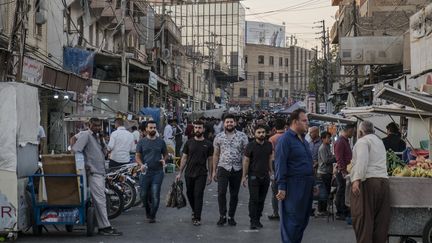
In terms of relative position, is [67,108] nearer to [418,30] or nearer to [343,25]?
[418,30]

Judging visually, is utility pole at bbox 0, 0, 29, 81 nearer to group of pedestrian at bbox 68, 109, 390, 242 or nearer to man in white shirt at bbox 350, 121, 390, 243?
group of pedestrian at bbox 68, 109, 390, 242

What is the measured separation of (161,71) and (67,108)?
24980 millimetres

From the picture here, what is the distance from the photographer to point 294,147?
8273 millimetres

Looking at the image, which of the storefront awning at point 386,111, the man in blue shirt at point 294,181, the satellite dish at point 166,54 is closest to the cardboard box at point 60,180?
the man in blue shirt at point 294,181

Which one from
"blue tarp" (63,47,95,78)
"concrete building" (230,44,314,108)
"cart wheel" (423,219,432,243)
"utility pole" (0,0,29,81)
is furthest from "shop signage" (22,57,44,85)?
"concrete building" (230,44,314,108)

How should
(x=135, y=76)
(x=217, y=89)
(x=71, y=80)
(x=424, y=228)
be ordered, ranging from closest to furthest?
(x=424, y=228), (x=71, y=80), (x=135, y=76), (x=217, y=89)

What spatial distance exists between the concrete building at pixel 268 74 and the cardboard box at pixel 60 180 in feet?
393

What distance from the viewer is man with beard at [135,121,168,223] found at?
12023 millimetres

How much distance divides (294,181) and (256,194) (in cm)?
326

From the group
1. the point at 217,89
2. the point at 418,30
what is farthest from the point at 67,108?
the point at 217,89

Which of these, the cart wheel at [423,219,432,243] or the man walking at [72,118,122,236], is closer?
the cart wheel at [423,219,432,243]

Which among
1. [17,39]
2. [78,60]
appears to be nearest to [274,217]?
[17,39]

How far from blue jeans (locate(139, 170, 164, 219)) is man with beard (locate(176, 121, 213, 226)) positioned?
0.41 metres

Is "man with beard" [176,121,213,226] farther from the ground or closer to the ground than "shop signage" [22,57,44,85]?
closer to the ground
